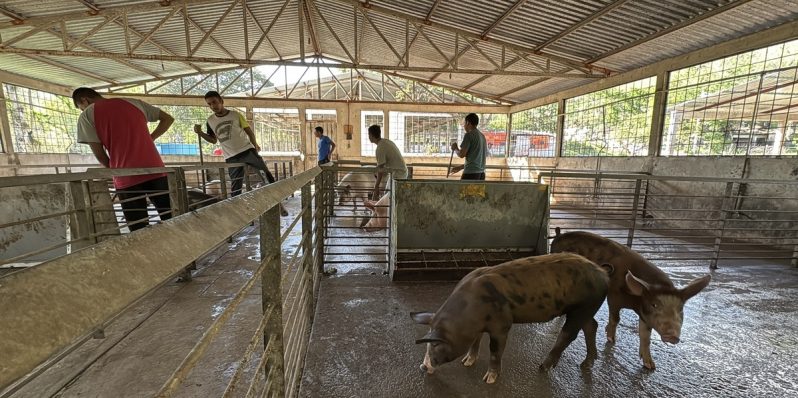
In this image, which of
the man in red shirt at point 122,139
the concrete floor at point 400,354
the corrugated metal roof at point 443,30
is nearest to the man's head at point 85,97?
the man in red shirt at point 122,139

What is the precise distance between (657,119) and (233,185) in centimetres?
915

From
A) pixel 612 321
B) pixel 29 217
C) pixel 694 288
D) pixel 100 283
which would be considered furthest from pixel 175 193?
pixel 694 288

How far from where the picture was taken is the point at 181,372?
706 millimetres

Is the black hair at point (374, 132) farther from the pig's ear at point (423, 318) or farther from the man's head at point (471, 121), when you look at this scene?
the pig's ear at point (423, 318)

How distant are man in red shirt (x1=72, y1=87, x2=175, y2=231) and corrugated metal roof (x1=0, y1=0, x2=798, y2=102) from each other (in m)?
6.03

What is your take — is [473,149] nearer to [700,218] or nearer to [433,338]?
[433,338]

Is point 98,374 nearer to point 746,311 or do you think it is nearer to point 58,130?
point 746,311

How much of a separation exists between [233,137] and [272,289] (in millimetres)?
4448

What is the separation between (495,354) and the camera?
7.25ft

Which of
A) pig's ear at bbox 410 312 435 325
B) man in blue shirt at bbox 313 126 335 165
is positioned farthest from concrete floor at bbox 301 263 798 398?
man in blue shirt at bbox 313 126 335 165

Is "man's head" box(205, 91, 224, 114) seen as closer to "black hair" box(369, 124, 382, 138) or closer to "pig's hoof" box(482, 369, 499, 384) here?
"black hair" box(369, 124, 382, 138)

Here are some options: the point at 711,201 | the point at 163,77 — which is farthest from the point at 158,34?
the point at 711,201

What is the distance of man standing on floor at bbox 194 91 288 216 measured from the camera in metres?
4.99

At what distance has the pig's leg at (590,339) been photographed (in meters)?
2.45
